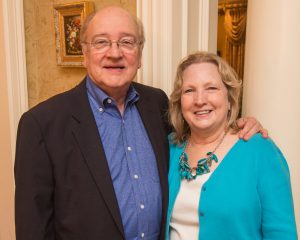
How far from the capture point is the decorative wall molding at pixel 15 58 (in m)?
2.06

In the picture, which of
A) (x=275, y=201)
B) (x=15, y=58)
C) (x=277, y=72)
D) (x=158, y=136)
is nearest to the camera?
(x=275, y=201)

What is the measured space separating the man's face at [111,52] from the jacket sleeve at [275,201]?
62 centimetres

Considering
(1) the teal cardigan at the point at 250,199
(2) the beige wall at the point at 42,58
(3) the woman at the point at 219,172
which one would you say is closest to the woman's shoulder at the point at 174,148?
(3) the woman at the point at 219,172

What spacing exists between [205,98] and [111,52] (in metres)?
0.40

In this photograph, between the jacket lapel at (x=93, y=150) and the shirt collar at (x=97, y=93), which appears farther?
the shirt collar at (x=97, y=93)

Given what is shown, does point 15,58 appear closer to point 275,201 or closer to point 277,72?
point 277,72

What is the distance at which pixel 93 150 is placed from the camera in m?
1.33

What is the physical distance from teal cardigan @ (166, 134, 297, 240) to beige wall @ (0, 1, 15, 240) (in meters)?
1.46

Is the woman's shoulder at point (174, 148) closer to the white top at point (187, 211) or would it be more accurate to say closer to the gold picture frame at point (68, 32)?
the white top at point (187, 211)

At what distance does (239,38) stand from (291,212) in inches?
237

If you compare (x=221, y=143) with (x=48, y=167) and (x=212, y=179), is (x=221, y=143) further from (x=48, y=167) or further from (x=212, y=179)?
(x=48, y=167)

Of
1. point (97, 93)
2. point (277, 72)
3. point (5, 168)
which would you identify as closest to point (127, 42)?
point (97, 93)

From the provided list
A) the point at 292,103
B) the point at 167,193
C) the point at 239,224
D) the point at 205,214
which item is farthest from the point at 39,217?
the point at 292,103

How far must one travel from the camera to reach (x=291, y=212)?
4.12 ft
